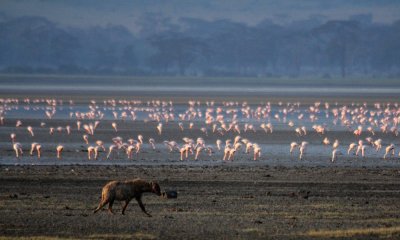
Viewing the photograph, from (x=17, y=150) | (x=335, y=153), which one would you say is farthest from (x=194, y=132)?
(x=17, y=150)

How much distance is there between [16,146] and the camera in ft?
95.5

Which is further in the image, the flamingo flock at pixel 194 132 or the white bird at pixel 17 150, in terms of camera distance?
the flamingo flock at pixel 194 132

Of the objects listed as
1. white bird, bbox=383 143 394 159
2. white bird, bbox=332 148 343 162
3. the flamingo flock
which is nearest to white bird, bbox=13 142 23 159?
the flamingo flock

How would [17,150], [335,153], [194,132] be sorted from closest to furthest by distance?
[17,150] → [335,153] → [194,132]

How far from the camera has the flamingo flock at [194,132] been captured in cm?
3061

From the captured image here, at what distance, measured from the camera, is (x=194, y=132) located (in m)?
39.8

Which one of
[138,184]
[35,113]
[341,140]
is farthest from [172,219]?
[35,113]

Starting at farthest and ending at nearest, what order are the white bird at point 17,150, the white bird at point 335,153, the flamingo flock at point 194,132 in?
1. the flamingo flock at point 194,132
2. the white bird at point 335,153
3. the white bird at point 17,150

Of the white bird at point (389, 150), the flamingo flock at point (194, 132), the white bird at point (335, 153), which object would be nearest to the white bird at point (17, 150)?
the flamingo flock at point (194, 132)

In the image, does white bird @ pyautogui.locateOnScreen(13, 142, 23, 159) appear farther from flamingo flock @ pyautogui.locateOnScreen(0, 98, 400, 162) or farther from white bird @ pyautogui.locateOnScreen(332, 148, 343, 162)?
white bird @ pyautogui.locateOnScreen(332, 148, 343, 162)

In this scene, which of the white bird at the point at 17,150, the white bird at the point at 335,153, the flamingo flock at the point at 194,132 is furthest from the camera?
the flamingo flock at the point at 194,132

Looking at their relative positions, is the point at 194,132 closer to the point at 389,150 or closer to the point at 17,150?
the point at 389,150

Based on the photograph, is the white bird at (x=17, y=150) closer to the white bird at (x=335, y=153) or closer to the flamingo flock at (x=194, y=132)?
the flamingo flock at (x=194, y=132)

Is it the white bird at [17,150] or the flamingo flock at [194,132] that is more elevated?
the white bird at [17,150]
